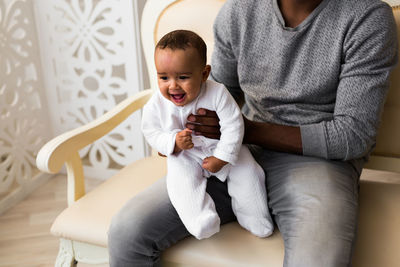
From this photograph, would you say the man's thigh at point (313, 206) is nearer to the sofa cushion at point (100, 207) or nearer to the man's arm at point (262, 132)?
the man's arm at point (262, 132)

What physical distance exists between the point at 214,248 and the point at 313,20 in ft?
1.95

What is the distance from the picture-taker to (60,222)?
105cm

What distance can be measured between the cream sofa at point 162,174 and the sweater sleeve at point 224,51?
0.40 ft

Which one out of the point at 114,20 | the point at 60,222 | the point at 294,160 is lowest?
the point at 60,222

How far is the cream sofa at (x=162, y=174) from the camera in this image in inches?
35.8

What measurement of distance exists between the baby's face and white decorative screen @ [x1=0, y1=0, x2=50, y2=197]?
1168 millimetres

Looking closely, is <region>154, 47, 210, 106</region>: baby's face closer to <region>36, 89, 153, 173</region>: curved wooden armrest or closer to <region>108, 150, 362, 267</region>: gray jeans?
<region>108, 150, 362, 267</region>: gray jeans

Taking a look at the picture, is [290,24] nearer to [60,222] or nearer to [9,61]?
[60,222]

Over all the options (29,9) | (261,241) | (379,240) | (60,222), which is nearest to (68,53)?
(29,9)

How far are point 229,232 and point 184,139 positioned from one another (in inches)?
9.7

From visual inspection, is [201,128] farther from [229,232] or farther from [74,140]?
[74,140]

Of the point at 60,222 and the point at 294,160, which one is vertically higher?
the point at 294,160

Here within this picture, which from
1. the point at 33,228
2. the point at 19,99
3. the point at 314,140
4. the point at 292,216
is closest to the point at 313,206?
the point at 292,216

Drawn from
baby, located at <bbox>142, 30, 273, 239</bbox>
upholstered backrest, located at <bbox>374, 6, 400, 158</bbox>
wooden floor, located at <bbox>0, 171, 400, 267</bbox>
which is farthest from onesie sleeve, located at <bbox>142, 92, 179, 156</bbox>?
wooden floor, located at <bbox>0, 171, 400, 267</bbox>
